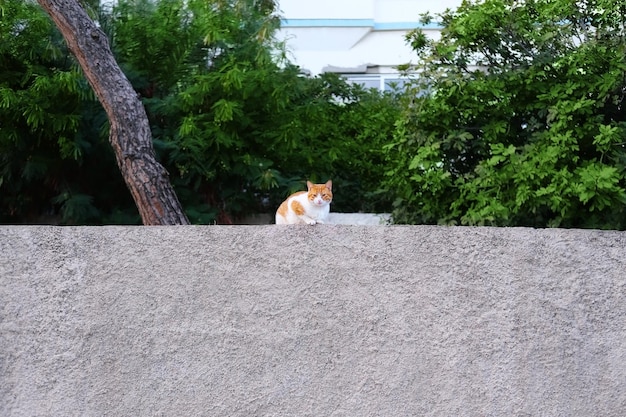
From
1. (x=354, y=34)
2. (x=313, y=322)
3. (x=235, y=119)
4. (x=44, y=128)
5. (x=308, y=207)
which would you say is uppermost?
(x=354, y=34)

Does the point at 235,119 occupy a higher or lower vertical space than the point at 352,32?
lower

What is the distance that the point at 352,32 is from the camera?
9.77 m

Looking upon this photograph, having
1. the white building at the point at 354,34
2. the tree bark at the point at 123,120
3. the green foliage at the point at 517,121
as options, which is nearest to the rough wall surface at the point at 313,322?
the green foliage at the point at 517,121

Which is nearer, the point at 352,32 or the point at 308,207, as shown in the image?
the point at 308,207

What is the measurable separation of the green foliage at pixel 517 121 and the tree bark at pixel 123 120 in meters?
1.49

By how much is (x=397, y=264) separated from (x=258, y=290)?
510mm

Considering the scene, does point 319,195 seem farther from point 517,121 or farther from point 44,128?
point 44,128

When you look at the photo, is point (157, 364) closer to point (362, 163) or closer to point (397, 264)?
point (397, 264)

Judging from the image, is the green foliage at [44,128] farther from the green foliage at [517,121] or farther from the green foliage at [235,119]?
the green foliage at [517,121]

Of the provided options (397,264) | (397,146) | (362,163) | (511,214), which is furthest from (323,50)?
(397,264)

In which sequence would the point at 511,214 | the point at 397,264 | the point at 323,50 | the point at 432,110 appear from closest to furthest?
the point at 397,264 → the point at 511,214 → the point at 432,110 → the point at 323,50

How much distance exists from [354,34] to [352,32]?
0.04 meters

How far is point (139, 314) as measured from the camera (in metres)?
3.00

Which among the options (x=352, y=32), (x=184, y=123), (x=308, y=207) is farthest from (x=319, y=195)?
(x=352, y=32)
